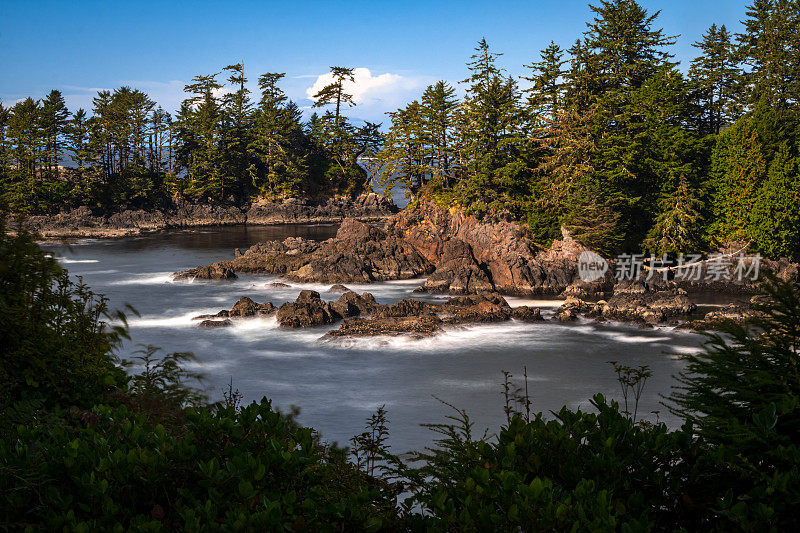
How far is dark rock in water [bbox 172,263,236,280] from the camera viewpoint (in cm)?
4009

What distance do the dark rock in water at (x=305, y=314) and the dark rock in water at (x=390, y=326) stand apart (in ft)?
3.73

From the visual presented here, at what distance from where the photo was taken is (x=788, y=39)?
142 ft

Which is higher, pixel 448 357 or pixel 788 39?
pixel 788 39

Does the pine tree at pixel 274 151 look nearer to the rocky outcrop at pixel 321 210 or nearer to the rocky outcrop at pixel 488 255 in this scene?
the rocky outcrop at pixel 321 210

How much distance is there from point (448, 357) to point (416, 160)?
30100mm

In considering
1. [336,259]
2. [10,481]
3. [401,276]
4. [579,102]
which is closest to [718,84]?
[579,102]

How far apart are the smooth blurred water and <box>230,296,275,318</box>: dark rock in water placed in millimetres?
703

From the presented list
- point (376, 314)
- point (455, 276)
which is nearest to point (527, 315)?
point (376, 314)

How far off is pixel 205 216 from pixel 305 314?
154ft

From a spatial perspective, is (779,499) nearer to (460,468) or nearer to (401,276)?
(460,468)

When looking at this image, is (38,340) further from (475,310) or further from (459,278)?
(459,278)

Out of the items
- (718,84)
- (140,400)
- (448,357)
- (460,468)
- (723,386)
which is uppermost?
(718,84)

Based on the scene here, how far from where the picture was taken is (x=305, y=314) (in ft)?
92.0

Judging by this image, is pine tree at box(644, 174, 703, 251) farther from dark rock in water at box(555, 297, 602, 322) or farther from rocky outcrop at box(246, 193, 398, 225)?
rocky outcrop at box(246, 193, 398, 225)
